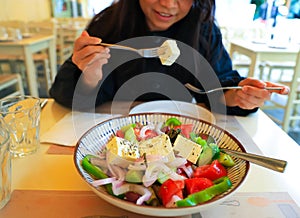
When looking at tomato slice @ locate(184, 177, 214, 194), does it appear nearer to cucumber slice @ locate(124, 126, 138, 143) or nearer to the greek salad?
the greek salad

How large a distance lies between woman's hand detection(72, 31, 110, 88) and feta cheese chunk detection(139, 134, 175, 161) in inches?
11.3

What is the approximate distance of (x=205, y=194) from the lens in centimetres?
37

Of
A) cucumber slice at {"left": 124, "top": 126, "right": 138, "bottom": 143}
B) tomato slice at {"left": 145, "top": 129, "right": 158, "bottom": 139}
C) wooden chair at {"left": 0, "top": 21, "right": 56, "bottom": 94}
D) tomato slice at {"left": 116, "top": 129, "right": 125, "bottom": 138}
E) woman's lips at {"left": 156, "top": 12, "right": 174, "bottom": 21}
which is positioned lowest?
wooden chair at {"left": 0, "top": 21, "right": 56, "bottom": 94}

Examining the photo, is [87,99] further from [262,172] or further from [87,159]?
[262,172]

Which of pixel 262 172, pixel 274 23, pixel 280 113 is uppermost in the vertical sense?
pixel 274 23

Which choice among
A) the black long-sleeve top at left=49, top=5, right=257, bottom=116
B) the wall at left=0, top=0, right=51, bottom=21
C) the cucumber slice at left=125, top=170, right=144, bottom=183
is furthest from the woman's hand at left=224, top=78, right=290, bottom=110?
the wall at left=0, top=0, right=51, bottom=21

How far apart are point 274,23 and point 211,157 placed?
265 centimetres

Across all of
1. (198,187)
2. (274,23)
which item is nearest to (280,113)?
(274,23)

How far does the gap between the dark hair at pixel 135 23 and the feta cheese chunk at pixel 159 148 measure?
62 cm

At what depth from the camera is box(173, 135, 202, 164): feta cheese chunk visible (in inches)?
17.8

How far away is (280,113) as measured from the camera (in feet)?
8.52

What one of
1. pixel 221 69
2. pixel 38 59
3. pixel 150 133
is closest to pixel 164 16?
pixel 221 69

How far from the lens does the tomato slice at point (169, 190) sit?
375 millimetres

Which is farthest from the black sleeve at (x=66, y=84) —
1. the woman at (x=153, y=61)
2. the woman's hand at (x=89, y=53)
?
the woman's hand at (x=89, y=53)
